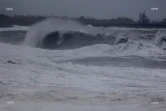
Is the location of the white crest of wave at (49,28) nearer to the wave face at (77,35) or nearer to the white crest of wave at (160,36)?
the wave face at (77,35)

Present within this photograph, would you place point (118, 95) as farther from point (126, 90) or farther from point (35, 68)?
point (35, 68)

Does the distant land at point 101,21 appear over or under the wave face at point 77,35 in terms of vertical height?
over

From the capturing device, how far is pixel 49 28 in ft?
9.86

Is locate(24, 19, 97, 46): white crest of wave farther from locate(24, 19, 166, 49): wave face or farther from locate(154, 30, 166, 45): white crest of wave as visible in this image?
locate(154, 30, 166, 45): white crest of wave

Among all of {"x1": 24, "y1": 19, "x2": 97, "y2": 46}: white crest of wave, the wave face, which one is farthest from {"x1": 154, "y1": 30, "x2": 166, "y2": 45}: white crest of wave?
{"x1": 24, "y1": 19, "x2": 97, "y2": 46}: white crest of wave

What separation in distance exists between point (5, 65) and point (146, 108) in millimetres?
1392

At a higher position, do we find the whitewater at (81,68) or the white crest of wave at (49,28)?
the white crest of wave at (49,28)

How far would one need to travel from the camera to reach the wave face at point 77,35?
2941mm

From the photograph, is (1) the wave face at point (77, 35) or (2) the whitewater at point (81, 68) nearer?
(2) the whitewater at point (81, 68)

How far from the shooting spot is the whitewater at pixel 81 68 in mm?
2506

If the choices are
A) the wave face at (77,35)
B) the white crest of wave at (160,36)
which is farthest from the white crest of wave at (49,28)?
the white crest of wave at (160,36)

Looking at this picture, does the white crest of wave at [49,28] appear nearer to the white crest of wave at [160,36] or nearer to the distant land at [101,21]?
the distant land at [101,21]

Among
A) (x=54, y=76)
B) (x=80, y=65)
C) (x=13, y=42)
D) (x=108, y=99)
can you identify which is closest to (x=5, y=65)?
(x=13, y=42)

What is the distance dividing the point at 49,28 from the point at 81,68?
56 cm
